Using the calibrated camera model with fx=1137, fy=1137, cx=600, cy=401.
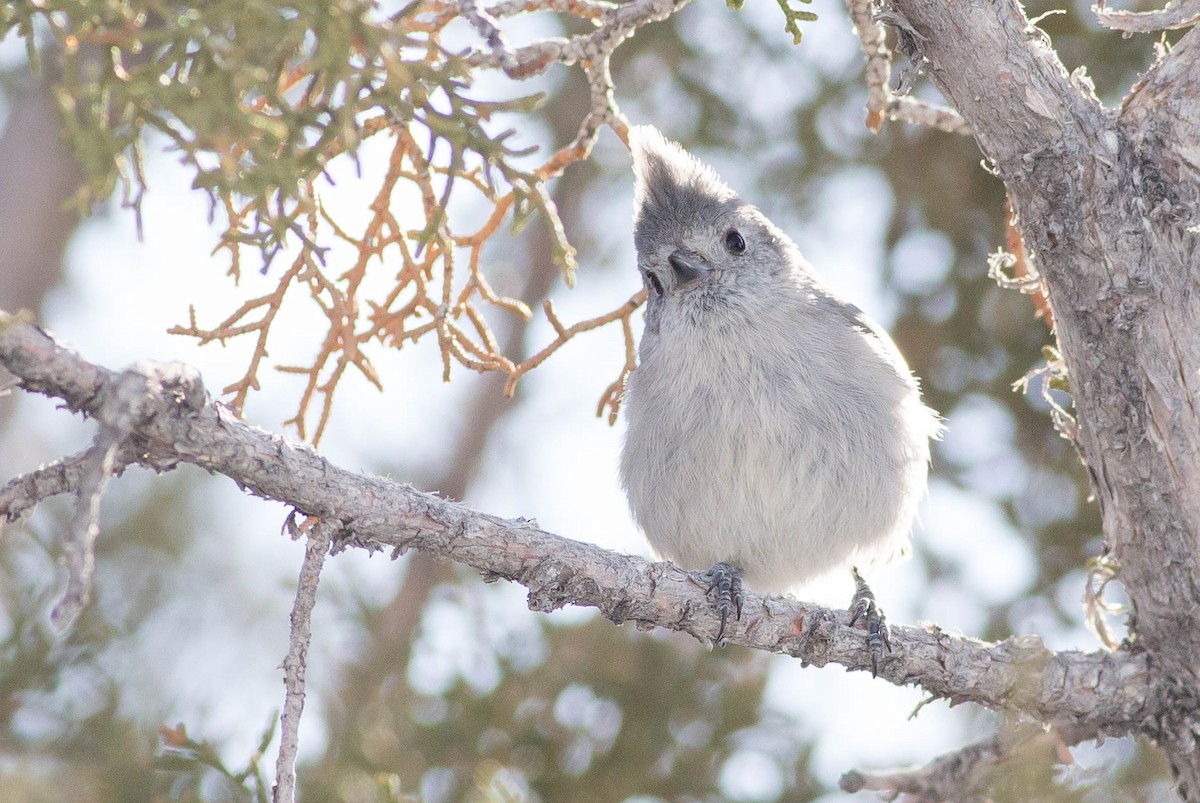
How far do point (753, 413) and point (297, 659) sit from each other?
5.34 feet

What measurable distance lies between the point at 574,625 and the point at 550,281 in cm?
165

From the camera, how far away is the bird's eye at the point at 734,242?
3.53 meters

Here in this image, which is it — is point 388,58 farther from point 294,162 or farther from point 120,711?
point 120,711

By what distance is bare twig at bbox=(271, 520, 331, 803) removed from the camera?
1.64 m

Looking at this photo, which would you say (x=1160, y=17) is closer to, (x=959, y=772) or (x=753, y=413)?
(x=753, y=413)

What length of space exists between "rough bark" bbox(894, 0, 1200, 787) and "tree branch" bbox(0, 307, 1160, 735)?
0.40m

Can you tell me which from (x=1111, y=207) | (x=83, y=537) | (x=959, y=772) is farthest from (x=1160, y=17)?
(x=83, y=537)

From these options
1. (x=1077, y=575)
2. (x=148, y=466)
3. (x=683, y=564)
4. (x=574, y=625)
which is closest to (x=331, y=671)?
(x=574, y=625)

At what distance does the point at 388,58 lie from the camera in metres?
1.67

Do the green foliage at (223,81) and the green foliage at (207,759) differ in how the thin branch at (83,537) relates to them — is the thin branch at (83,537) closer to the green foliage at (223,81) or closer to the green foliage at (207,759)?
the green foliage at (223,81)

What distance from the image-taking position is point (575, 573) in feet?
7.17

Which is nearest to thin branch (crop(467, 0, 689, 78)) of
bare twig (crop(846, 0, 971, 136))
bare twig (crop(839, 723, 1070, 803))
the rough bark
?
bare twig (crop(846, 0, 971, 136))

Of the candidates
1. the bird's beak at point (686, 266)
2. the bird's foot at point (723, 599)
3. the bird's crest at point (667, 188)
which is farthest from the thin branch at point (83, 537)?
the bird's crest at point (667, 188)

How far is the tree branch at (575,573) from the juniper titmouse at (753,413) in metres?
0.39
